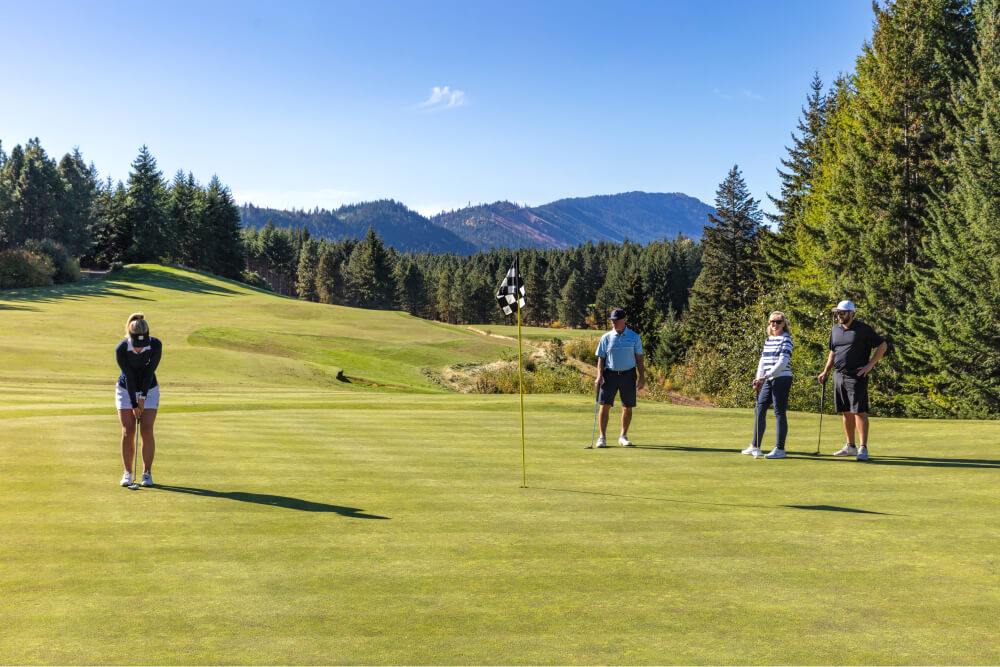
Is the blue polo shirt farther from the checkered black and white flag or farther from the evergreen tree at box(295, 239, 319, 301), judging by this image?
the evergreen tree at box(295, 239, 319, 301)

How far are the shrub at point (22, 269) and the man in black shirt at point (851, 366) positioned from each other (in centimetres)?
8465

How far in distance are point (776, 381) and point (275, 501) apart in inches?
335

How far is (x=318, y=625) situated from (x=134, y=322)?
6.28m

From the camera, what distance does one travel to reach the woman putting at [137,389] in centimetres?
966

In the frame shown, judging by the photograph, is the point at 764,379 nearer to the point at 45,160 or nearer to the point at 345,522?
the point at 345,522

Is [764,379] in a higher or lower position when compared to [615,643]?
higher

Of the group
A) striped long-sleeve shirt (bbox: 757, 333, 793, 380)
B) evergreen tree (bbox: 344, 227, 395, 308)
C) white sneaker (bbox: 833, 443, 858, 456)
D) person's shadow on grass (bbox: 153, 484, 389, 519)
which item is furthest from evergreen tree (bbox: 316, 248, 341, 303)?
person's shadow on grass (bbox: 153, 484, 389, 519)

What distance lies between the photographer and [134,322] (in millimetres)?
9680

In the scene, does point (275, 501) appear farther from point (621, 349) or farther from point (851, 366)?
point (851, 366)

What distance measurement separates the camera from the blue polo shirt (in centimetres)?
1345

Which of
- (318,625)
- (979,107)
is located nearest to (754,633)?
(318,625)

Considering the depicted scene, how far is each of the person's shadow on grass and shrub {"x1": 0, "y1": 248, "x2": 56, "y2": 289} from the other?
265ft

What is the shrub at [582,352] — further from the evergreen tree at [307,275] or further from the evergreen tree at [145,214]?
the evergreen tree at [307,275]

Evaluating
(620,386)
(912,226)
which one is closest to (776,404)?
(620,386)
